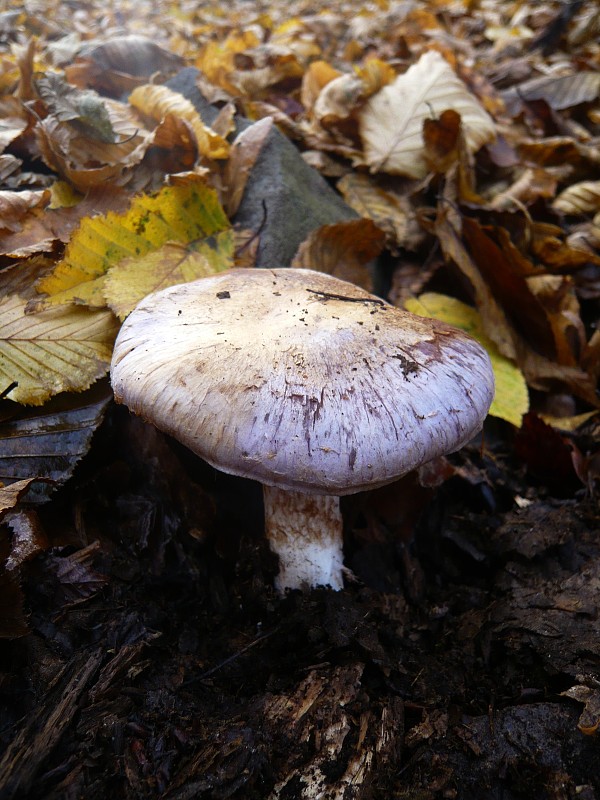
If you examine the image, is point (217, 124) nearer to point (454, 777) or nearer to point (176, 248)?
point (176, 248)

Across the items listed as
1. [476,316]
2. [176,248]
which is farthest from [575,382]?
[176,248]

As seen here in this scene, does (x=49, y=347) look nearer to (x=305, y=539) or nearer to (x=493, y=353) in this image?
(x=305, y=539)

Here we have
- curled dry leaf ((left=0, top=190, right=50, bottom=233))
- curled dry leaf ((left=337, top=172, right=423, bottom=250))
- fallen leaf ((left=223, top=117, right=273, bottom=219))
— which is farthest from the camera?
curled dry leaf ((left=337, top=172, right=423, bottom=250))

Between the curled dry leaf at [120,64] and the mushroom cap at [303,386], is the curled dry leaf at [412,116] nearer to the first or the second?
the curled dry leaf at [120,64]

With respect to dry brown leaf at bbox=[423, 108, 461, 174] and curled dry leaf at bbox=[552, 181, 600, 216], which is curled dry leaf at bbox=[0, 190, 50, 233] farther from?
curled dry leaf at bbox=[552, 181, 600, 216]

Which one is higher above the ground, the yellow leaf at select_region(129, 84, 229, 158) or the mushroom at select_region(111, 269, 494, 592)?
the yellow leaf at select_region(129, 84, 229, 158)

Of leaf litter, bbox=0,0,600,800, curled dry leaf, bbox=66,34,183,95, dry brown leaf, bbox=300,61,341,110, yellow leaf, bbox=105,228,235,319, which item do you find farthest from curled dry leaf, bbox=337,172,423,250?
curled dry leaf, bbox=66,34,183,95

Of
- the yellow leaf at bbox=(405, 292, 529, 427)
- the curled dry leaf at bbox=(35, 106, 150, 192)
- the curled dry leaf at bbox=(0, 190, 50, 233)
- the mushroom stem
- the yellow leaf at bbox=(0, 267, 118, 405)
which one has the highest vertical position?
the curled dry leaf at bbox=(35, 106, 150, 192)

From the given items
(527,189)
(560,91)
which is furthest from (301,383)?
(560,91)
